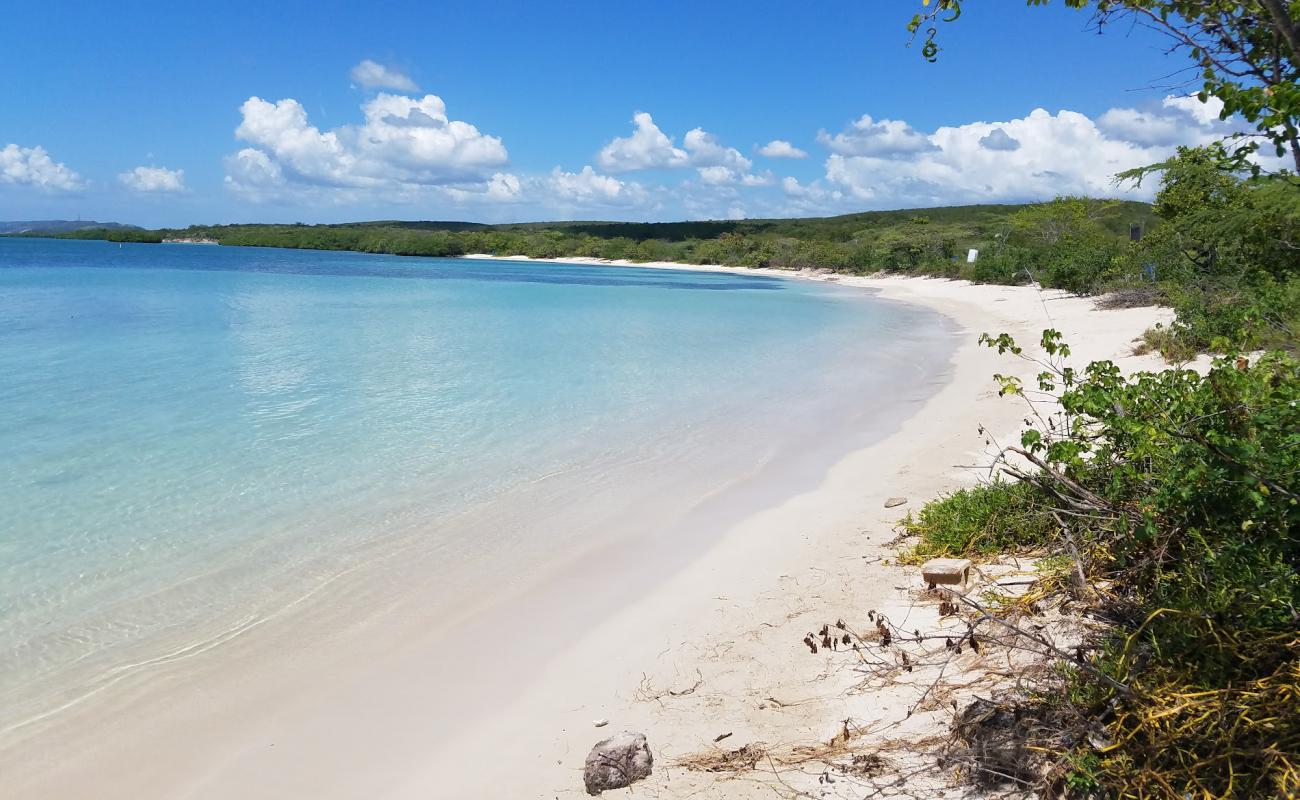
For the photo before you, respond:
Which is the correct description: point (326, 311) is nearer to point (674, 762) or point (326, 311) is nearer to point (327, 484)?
point (327, 484)

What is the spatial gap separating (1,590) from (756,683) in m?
5.53

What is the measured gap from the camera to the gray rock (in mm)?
3211

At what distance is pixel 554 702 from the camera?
4.18m

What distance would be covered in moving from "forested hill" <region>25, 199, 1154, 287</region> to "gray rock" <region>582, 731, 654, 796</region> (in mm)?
28601

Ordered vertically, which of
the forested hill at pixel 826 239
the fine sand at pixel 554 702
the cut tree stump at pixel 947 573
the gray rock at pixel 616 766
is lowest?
the fine sand at pixel 554 702

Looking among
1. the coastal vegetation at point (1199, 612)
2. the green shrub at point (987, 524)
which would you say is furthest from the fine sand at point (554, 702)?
the coastal vegetation at point (1199, 612)

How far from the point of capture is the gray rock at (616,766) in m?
3.21

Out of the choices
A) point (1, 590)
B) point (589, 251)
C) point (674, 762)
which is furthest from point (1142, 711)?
point (589, 251)

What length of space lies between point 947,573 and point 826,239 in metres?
88.2

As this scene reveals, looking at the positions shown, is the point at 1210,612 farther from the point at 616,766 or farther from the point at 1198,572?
the point at 616,766

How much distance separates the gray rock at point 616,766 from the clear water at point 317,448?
307cm

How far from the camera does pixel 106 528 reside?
686 centimetres

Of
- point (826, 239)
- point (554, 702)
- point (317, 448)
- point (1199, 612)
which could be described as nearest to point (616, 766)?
point (554, 702)

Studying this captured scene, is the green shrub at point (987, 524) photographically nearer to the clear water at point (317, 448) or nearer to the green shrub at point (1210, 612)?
the green shrub at point (1210, 612)
